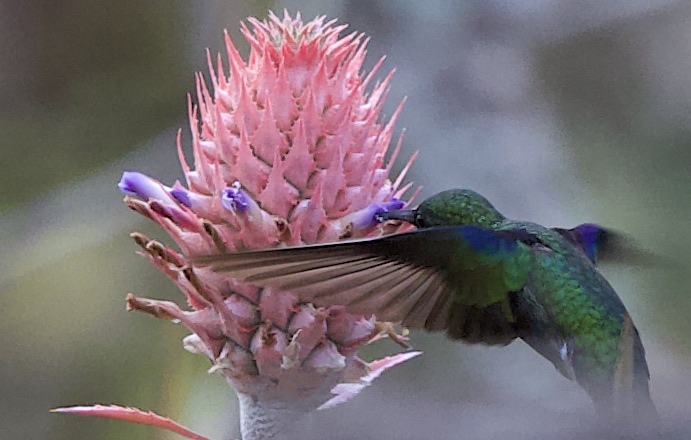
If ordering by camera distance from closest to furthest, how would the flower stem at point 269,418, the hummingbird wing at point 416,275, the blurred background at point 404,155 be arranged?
1. the hummingbird wing at point 416,275
2. the flower stem at point 269,418
3. the blurred background at point 404,155

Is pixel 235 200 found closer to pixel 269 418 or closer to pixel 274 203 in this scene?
pixel 274 203

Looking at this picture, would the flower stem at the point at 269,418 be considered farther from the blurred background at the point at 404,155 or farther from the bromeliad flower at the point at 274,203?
the blurred background at the point at 404,155

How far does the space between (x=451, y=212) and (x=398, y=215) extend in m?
0.08

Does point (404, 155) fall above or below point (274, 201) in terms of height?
above

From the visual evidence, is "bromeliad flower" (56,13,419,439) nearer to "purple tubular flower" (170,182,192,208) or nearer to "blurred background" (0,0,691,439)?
"purple tubular flower" (170,182,192,208)

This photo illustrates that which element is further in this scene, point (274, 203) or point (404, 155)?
point (404, 155)

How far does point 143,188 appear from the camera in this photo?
576 millimetres

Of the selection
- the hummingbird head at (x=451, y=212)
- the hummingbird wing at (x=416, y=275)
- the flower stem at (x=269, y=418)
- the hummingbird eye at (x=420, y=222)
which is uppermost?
the hummingbird head at (x=451, y=212)

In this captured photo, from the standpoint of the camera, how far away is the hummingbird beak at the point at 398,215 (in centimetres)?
57

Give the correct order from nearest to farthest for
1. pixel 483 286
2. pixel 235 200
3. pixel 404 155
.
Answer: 1. pixel 235 200
2. pixel 483 286
3. pixel 404 155

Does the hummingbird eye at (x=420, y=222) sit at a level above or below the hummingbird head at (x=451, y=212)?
below

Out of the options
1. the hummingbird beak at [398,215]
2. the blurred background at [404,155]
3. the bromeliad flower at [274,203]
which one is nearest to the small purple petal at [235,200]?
the bromeliad flower at [274,203]

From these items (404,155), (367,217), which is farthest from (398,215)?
(404,155)

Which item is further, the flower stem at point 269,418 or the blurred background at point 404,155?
the blurred background at point 404,155
